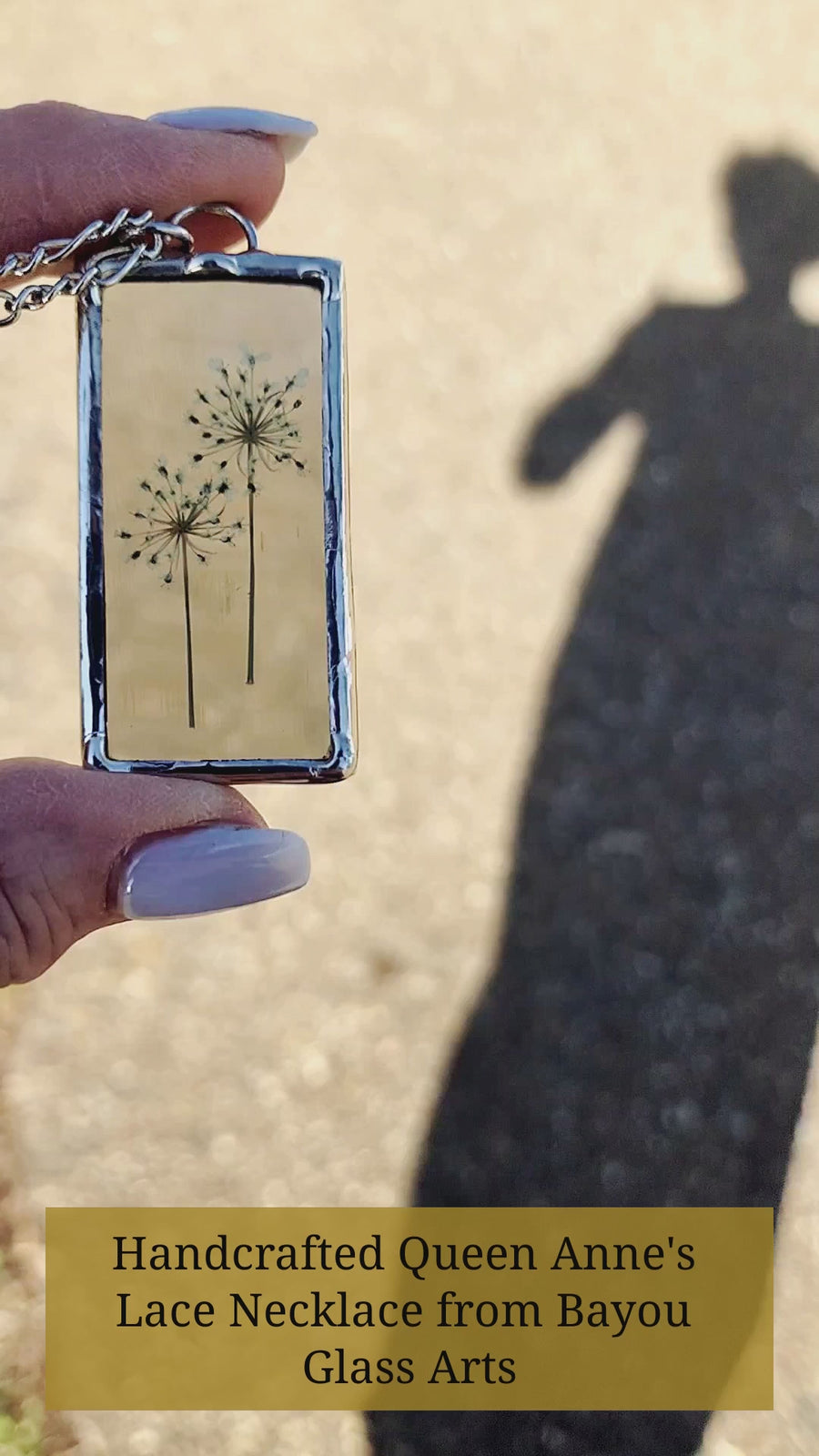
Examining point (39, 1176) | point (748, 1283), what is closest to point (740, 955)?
point (748, 1283)

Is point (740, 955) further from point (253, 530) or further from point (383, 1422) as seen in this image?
point (253, 530)

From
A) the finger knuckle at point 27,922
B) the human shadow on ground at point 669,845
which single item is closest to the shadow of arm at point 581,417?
the human shadow on ground at point 669,845

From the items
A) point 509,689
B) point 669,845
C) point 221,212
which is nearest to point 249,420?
point 221,212

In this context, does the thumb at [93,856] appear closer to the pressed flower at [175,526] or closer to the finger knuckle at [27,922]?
the finger knuckle at [27,922]

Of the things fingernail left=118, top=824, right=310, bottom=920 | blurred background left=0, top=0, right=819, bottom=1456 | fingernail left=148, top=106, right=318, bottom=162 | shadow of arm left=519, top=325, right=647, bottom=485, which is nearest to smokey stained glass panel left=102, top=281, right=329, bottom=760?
fingernail left=118, top=824, right=310, bottom=920

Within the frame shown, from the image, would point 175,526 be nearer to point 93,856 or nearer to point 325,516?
point 325,516

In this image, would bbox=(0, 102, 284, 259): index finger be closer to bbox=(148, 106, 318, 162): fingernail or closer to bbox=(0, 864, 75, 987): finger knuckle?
bbox=(148, 106, 318, 162): fingernail
